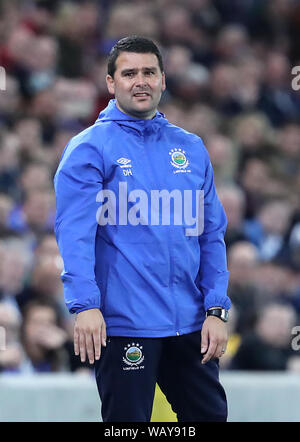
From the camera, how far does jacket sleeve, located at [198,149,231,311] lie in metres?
3.56

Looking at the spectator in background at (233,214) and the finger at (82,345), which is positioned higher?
the spectator in background at (233,214)

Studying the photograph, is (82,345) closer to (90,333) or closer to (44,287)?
(90,333)

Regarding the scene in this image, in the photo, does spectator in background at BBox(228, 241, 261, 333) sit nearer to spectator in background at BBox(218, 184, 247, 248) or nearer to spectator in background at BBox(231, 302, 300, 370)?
spectator in background at BBox(218, 184, 247, 248)

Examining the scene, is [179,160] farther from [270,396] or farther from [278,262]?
[278,262]

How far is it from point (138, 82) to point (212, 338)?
91cm

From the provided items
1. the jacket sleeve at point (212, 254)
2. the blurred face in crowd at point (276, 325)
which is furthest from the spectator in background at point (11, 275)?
the jacket sleeve at point (212, 254)

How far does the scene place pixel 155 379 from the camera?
3463 mm

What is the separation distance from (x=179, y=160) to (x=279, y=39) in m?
6.81

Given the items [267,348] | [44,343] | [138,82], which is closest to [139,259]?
[138,82]

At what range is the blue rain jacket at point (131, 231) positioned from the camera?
3.40 m

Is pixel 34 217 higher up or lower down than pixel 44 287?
higher up

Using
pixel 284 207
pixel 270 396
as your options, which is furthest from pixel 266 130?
pixel 270 396

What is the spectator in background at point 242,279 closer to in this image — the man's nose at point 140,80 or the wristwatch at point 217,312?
the wristwatch at point 217,312

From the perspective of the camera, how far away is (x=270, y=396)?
4.89 m
